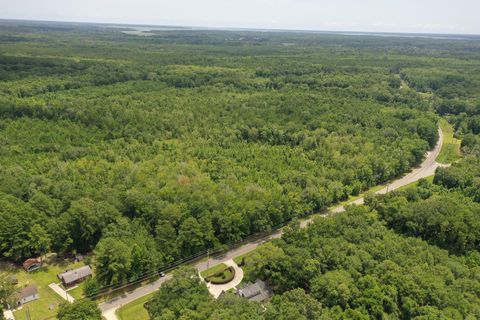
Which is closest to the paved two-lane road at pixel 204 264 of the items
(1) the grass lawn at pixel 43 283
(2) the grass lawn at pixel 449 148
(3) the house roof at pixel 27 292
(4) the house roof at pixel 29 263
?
(1) the grass lawn at pixel 43 283

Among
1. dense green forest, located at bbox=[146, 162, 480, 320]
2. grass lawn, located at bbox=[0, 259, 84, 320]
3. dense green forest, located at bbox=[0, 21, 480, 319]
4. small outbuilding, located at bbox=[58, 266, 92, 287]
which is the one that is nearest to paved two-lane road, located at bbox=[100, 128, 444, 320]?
dense green forest, located at bbox=[0, 21, 480, 319]

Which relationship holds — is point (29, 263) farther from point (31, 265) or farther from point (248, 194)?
point (248, 194)

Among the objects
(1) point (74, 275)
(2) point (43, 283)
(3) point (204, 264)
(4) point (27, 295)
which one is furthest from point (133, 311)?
(2) point (43, 283)

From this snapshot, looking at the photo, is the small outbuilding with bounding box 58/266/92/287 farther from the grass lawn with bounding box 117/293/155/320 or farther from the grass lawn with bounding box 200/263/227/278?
the grass lawn with bounding box 200/263/227/278

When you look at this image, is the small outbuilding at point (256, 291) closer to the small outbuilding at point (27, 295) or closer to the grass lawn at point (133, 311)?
the grass lawn at point (133, 311)

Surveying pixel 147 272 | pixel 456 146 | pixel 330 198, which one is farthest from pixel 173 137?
pixel 456 146

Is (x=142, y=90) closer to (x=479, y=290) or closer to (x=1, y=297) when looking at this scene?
(x=1, y=297)
